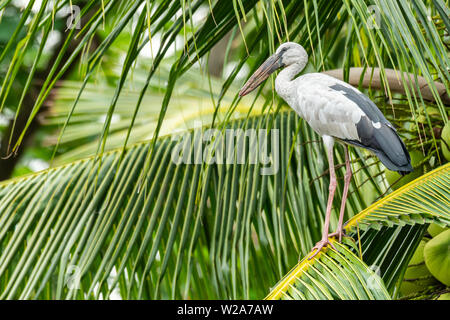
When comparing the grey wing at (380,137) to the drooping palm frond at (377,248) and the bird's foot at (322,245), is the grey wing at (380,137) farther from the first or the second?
the bird's foot at (322,245)

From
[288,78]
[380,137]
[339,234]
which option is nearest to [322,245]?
[339,234]

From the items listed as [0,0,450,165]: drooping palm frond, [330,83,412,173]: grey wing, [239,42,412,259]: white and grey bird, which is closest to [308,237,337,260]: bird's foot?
[239,42,412,259]: white and grey bird

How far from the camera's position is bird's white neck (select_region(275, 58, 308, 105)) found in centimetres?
152

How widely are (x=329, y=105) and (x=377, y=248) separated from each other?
18.5 inches

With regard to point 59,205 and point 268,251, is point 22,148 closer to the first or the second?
point 59,205

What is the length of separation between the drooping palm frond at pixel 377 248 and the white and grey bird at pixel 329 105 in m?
0.07

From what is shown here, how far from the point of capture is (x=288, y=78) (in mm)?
1538

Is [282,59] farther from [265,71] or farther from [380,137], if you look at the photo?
[380,137]

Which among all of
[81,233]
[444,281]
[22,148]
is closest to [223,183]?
[81,233]

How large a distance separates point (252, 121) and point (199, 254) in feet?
1.95

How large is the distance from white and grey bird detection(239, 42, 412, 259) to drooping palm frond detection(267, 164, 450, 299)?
0.23 feet

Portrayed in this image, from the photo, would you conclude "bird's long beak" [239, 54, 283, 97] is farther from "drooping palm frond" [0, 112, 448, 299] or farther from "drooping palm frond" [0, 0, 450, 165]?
"drooping palm frond" [0, 112, 448, 299]

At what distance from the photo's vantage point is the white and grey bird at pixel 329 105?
146cm

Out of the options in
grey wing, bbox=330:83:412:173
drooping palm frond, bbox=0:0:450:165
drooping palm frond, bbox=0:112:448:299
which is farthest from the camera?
drooping palm frond, bbox=0:112:448:299
